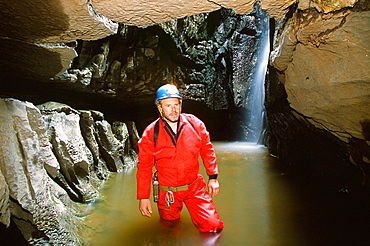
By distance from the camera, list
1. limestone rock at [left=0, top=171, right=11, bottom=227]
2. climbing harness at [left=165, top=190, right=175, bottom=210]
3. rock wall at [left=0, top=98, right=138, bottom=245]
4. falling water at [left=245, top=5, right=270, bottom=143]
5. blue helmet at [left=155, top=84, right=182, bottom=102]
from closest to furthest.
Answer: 1. limestone rock at [left=0, top=171, right=11, bottom=227]
2. rock wall at [left=0, top=98, right=138, bottom=245]
3. blue helmet at [left=155, top=84, right=182, bottom=102]
4. climbing harness at [left=165, top=190, right=175, bottom=210]
5. falling water at [left=245, top=5, right=270, bottom=143]

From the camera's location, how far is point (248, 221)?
330 centimetres

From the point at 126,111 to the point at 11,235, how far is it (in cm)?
820

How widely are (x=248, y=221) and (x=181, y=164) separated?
1.41 m

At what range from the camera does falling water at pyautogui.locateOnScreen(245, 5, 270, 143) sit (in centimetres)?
1356

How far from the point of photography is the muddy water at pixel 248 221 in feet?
9.13

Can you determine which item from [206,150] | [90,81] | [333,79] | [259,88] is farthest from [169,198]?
[259,88]

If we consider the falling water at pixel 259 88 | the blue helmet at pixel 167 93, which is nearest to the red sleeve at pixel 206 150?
the blue helmet at pixel 167 93

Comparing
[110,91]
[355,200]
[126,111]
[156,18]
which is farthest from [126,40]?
[355,200]

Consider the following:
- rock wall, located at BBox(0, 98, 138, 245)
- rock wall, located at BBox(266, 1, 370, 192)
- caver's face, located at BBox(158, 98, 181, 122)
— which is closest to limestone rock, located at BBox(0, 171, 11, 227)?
rock wall, located at BBox(0, 98, 138, 245)

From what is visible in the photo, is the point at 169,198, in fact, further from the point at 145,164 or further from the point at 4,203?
the point at 4,203

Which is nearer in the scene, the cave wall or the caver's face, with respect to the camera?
the cave wall

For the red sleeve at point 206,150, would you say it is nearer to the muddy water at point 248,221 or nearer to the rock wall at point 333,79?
the muddy water at point 248,221

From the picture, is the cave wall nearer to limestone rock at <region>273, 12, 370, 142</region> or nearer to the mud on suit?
limestone rock at <region>273, 12, 370, 142</region>

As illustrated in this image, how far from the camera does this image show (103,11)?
2.09 meters
